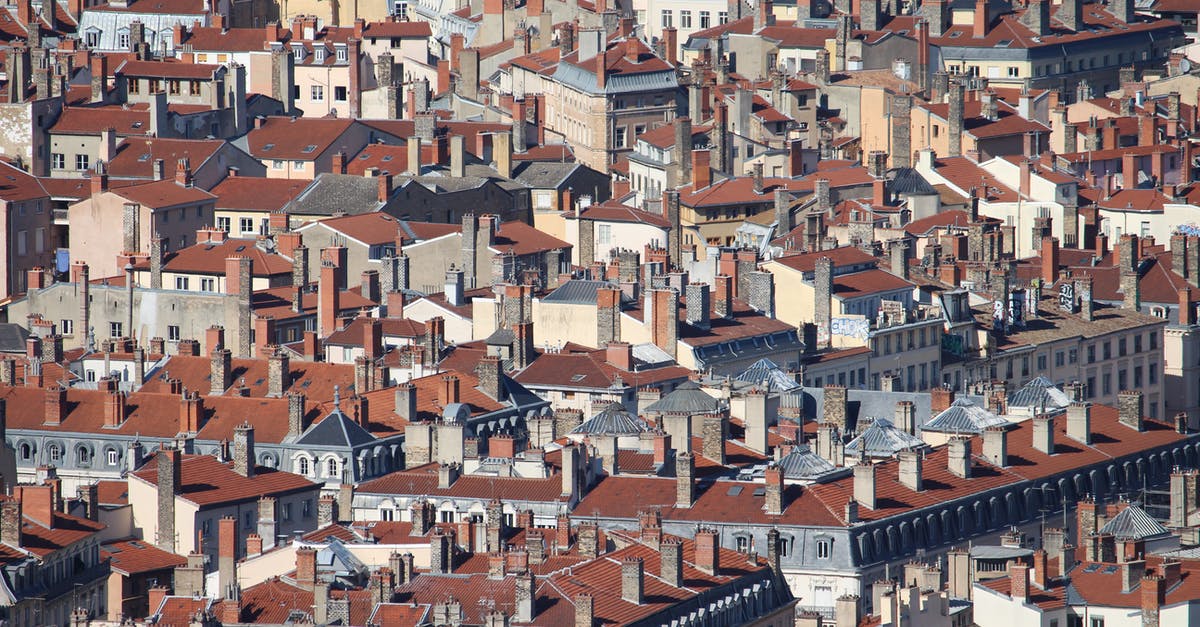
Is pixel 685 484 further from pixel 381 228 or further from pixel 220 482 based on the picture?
pixel 381 228

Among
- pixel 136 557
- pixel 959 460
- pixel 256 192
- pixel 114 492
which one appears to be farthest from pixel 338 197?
pixel 136 557

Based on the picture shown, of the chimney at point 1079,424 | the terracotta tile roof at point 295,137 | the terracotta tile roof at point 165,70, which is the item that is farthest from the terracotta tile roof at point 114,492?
the terracotta tile roof at point 165,70

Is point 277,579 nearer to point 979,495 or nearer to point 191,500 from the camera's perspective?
point 191,500

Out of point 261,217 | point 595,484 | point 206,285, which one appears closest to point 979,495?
point 595,484

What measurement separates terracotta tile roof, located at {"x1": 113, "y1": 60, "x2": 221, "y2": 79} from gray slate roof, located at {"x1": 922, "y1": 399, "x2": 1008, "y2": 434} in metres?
65.1

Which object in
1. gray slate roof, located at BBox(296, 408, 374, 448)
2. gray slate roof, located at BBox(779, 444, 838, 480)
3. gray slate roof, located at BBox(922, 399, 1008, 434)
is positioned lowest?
gray slate roof, located at BBox(922, 399, 1008, 434)

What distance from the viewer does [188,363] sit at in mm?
142250

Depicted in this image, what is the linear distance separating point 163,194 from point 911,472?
181ft

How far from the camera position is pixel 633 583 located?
343 feet

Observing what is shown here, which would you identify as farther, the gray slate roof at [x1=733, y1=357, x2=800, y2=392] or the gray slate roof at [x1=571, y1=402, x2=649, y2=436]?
the gray slate roof at [x1=733, y1=357, x2=800, y2=392]

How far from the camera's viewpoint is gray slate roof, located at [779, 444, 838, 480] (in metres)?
120

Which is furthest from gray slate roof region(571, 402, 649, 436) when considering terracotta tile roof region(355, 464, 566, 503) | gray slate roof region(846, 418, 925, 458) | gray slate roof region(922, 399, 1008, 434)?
gray slate roof region(922, 399, 1008, 434)

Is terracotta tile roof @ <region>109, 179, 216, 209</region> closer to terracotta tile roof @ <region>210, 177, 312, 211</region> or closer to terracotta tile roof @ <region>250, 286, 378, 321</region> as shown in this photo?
terracotta tile roof @ <region>210, 177, 312, 211</region>

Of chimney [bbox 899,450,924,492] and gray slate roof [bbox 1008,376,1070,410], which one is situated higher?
chimney [bbox 899,450,924,492]
